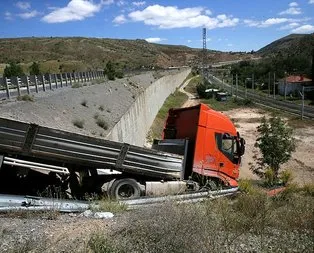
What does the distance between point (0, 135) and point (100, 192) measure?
3.40m

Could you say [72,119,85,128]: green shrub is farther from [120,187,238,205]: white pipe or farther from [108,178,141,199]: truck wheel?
[120,187,238,205]: white pipe

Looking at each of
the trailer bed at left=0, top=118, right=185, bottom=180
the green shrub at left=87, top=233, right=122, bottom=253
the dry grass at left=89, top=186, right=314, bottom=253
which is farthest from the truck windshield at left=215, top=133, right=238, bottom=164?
the green shrub at left=87, top=233, right=122, bottom=253

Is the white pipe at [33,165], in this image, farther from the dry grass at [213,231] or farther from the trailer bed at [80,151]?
the dry grass at [213,231]

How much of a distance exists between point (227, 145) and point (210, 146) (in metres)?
0.81

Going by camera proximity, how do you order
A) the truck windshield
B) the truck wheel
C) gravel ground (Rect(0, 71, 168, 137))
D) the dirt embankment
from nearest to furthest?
1. the truck wheel
2. the truck windshield
3. gravel ground (Rect(0, 71, 168, 137))
4. the dirt embankment

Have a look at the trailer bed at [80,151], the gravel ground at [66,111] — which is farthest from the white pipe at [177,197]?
the gravel ground at [66,111]

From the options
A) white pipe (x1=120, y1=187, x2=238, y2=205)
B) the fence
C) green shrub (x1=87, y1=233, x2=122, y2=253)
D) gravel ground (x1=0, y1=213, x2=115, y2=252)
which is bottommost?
white pipe (x1=120, y1=187, x2=238, y2=205)

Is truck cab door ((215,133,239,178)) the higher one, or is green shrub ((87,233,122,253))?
green shrub ((87,233,122,253))

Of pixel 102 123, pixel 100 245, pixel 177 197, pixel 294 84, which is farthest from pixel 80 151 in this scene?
pixel 294 84

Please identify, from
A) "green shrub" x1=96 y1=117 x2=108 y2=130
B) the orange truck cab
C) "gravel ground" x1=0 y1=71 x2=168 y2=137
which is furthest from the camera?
"green shrub" x1=96 y1=117 x2=108 y2=130

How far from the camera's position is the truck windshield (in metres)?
14.9

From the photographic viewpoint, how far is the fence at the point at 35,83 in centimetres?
2902

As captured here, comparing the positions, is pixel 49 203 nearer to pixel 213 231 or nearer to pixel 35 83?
pixel 213 231

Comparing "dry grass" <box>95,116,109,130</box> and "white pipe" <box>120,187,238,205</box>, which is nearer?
"white pipe" <box>120,187,238,205</box>
